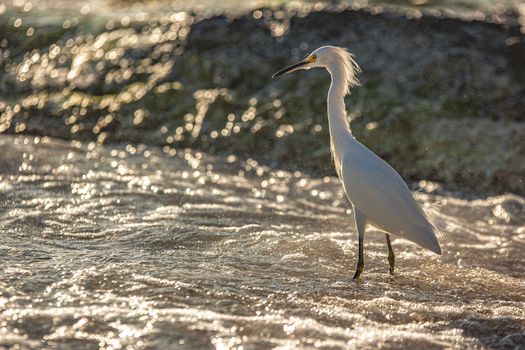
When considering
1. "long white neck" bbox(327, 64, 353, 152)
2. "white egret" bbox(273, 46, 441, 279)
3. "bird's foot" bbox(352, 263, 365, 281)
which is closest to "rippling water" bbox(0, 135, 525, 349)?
"bird's foot" bbox(352, 263, 365, 281)

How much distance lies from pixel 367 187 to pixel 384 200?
0.63 ft

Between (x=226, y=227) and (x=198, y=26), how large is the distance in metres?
6.30

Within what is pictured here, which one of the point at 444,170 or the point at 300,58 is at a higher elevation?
the point at 300,58

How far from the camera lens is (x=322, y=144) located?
1218 cm

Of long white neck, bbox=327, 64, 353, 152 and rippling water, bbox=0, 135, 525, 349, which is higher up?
long white neck, bbox=327, 64, 353, 152

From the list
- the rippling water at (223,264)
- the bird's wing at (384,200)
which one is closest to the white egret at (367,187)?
the bird's wing at (384,200)

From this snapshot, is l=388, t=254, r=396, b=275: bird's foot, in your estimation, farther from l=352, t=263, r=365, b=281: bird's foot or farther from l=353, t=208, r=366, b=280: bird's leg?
l=352, t=263, r=365, b=281: bird's foot

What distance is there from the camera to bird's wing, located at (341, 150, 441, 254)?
297 inches

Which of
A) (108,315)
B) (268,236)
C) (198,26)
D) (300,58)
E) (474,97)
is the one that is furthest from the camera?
(198,26)

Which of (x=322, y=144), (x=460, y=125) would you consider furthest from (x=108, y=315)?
(x=460, y=125)

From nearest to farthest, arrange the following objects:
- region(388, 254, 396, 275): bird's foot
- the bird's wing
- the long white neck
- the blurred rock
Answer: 1. the bird's wing
2. region(388, 254, 396, 275): bird's foot
3. the long white neck
4. the blurred rock

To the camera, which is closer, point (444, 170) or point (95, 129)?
point (444, 170)

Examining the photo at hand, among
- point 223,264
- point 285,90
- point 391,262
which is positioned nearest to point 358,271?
point 391,262

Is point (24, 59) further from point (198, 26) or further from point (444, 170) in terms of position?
point (444, 170)
